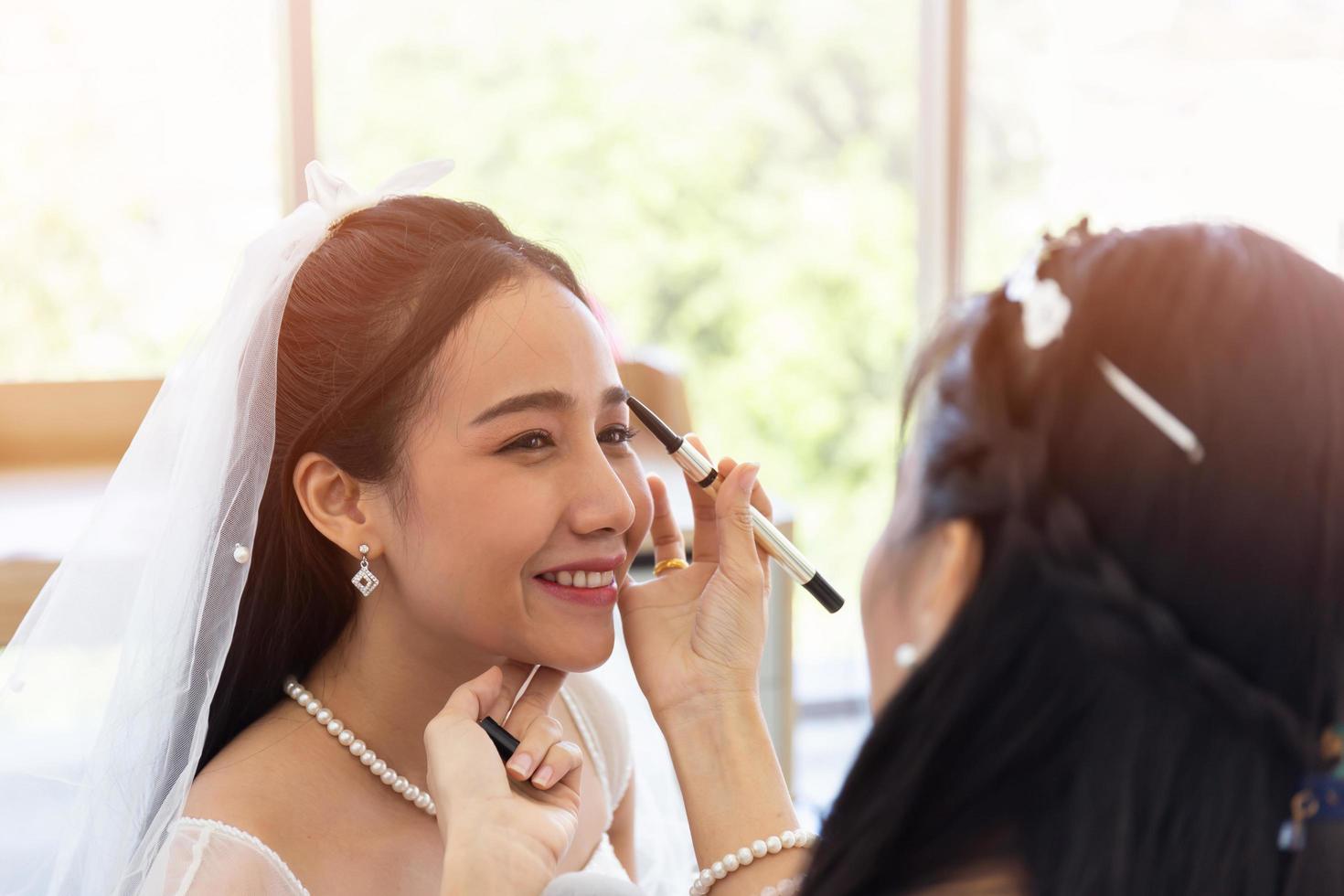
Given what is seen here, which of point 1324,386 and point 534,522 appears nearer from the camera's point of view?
point 1324,386

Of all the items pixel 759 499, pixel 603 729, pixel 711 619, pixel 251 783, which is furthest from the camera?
pixel 603 729

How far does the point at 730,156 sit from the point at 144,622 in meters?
3.47

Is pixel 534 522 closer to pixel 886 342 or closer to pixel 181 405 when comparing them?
pixel 181 405

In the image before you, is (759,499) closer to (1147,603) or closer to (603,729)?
(603,729)

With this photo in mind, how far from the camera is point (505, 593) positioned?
1169 millimetres

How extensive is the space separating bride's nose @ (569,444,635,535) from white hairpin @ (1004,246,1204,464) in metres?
0.48

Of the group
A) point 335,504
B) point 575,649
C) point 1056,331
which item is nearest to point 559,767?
point 575,649

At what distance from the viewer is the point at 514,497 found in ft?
3.77

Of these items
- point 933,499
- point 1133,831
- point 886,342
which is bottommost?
point 886,342

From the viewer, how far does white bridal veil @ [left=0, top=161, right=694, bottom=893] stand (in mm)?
1119

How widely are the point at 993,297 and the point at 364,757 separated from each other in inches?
30.0

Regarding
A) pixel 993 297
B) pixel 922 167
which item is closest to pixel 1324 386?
pixel 993 297

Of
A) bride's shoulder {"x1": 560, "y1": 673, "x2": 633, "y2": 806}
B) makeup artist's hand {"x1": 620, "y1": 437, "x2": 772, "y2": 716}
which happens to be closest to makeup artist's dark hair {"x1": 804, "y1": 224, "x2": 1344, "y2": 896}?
makeup artist's hand {"x1": 620, "y1": 437, "x2": 772, "y2": 716}

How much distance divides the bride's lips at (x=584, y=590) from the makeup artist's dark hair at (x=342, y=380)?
16 centimetres
